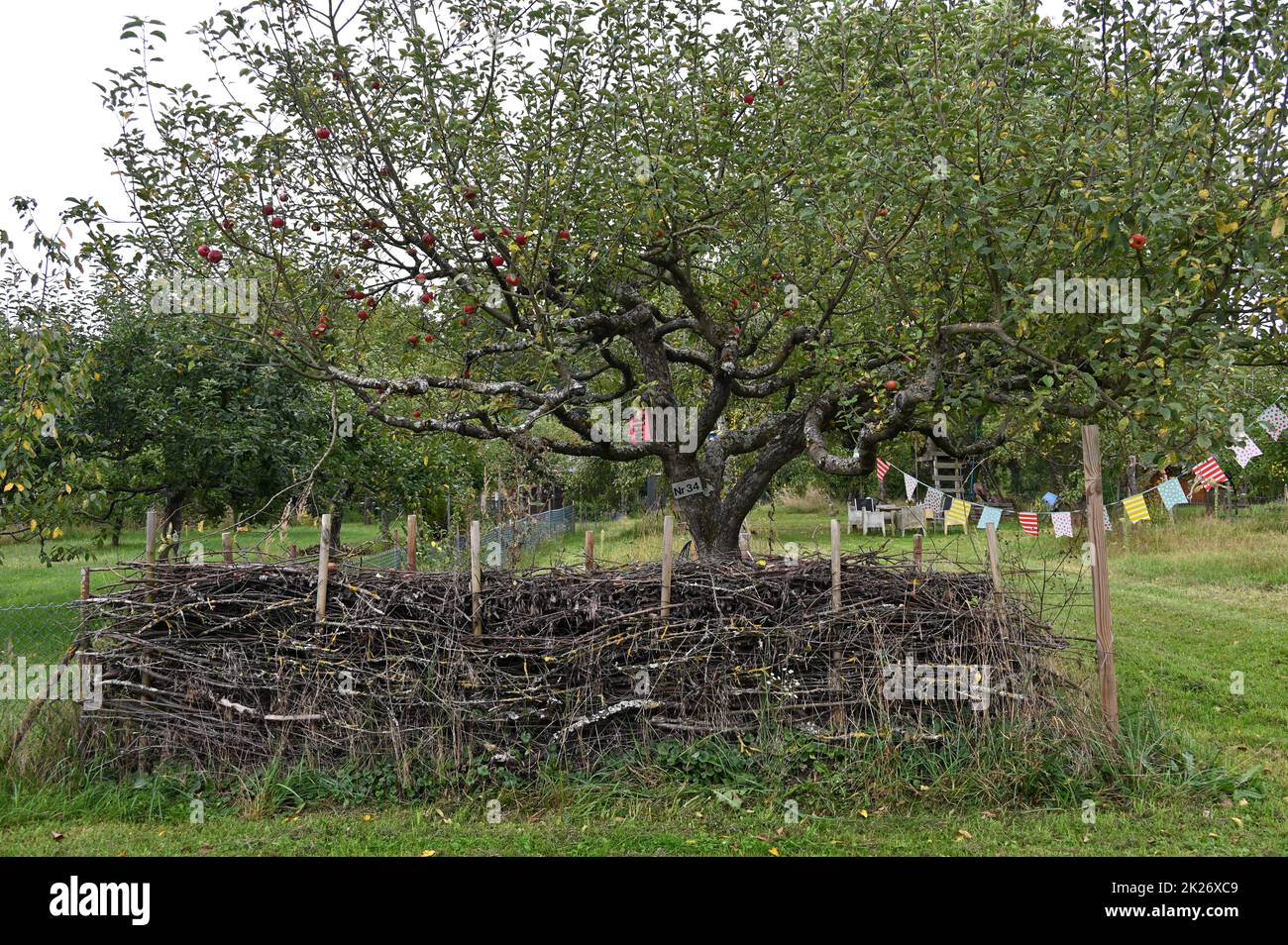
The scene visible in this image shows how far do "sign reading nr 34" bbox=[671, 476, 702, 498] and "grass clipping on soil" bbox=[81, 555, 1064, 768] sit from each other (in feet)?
8.86

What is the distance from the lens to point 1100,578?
590 centimetres

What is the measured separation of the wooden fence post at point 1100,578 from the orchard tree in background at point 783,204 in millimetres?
344

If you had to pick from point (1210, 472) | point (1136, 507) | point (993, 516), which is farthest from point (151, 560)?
point (1210, 472)

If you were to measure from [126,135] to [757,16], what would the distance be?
5.05 meters

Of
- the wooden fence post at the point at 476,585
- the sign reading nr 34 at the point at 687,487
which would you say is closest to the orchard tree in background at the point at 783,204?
the sign reading nr 34 at the point at 687,487

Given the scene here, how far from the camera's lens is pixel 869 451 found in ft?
25.7

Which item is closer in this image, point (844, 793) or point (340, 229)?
point (844, 793)

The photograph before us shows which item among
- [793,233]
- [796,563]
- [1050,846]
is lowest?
[1050,846]

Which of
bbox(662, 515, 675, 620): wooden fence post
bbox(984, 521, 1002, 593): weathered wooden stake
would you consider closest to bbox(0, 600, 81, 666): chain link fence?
bbox(662, 515, 675, 620): wooden fence post

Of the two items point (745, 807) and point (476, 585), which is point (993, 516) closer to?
point (745, 807)

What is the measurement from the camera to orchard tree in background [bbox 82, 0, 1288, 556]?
5.73m

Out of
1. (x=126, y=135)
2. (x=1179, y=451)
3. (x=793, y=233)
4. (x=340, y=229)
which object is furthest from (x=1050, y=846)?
(x=126, y=135)

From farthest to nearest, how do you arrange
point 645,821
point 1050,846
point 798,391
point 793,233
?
point 798,391
point 793,233
point 645,821
point 1050,846

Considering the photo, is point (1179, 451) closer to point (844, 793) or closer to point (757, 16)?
point (844, 793)
